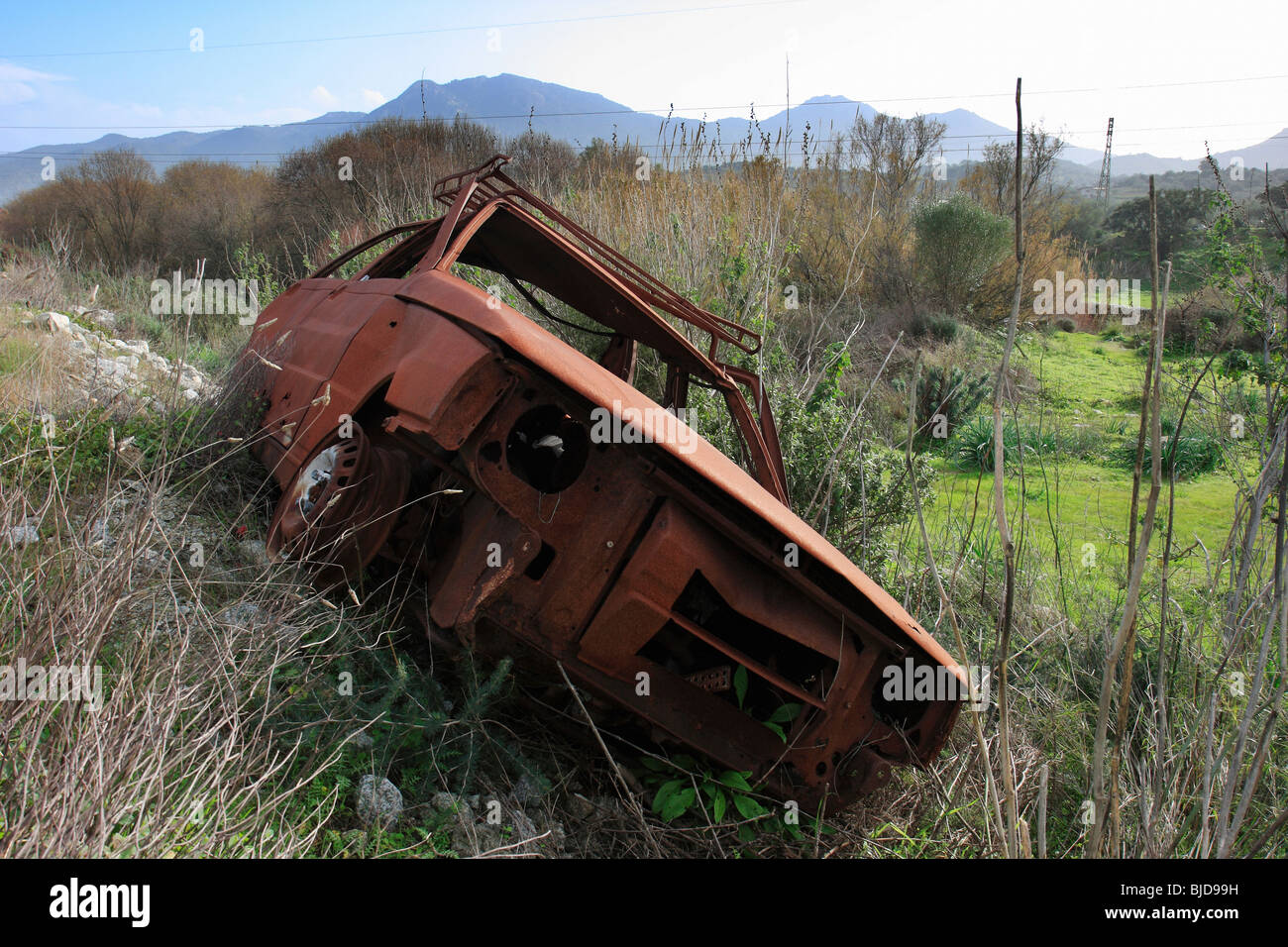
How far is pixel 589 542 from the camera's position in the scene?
2.42m

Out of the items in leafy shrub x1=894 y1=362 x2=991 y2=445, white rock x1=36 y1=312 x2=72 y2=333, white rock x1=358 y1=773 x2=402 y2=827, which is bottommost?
A: white rock x1=358 y1=773 x2=402 y2=827

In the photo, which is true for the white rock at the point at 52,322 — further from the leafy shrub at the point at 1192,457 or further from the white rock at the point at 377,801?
the leafy shrub at the point at 1192,457

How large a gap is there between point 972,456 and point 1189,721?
5886mm

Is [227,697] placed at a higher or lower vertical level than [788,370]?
lower

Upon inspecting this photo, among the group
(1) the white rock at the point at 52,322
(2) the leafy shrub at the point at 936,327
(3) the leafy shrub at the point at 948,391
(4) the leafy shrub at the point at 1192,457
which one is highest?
(2) the leafy shrub at the point at 936,327

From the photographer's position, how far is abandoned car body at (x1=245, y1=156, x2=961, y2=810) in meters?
2.36

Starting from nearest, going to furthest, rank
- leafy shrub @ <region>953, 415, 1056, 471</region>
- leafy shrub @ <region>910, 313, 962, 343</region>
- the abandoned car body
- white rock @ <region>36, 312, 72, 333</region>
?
the abandoned car body → white rock @ <region>36, 312, 72, 333</region> → leafy shrub @ <region>953, 415, 1056, 471</region> → leafy shrub @ <region>910, 313, 962, 343</region>

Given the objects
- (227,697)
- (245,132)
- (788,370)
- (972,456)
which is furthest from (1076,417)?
(245,132)

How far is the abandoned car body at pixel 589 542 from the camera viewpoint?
7.73ft

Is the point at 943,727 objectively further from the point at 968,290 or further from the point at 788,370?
the point at 968,290

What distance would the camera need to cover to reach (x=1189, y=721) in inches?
140

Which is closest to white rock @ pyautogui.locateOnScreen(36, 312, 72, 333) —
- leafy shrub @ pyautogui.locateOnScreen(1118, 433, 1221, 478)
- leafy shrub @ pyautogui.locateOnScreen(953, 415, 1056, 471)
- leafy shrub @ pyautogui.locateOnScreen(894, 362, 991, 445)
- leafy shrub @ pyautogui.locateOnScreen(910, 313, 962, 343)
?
leafy shrub @ pyautogui.locateOnScreen(953, 415, 1056, 471)

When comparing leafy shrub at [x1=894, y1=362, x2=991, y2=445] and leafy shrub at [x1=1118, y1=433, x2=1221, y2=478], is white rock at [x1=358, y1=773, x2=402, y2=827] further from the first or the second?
leafy shrub at [x1=894, y1=362, x2=991, y2=445]

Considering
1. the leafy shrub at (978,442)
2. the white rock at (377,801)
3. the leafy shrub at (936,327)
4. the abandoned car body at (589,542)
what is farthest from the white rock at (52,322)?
the leafy shrub at (936,327)
